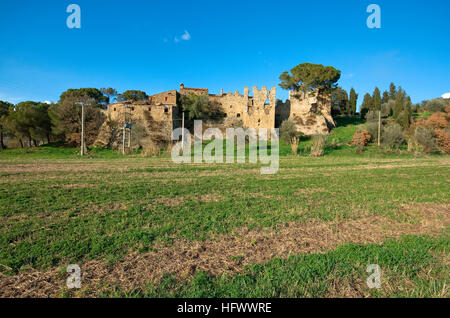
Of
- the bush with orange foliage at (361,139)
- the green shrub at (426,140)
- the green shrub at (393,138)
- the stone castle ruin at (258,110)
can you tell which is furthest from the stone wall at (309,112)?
the green shrub at (426,140)

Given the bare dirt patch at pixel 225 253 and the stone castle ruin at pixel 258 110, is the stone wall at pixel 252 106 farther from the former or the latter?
the bare dirt patch at pixel 225 253

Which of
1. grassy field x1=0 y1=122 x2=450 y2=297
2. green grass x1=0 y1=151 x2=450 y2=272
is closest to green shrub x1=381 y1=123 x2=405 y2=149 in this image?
green grass x1=0 y1=151 x2=450 y2=272

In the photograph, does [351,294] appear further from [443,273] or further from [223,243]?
[223,243]

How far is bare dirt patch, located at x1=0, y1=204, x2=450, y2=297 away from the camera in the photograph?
2682mm

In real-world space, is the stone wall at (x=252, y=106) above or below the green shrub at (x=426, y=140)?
above

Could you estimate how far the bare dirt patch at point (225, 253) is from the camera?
2682mm

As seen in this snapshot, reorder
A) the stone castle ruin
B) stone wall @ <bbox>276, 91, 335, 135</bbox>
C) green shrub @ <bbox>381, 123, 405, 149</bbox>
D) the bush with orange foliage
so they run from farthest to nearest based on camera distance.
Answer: stone wall @ <bbox>276, 91, 335, 135</bbox>
the stone castle ruin
green shrub @ <bbox>381, 123, 405, 149</bbox>
the bush with orange foliage

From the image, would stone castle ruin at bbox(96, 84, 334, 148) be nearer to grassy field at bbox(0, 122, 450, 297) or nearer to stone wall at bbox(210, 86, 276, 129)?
stone wall at bbox(210, 86, 276, 129)
